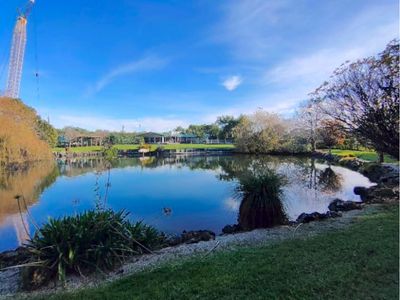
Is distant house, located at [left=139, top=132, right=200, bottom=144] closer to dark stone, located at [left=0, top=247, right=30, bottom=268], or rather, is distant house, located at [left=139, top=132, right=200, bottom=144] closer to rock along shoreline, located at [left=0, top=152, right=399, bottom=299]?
dark stone, located at [left=0, top=247, right=30, bottom=268]

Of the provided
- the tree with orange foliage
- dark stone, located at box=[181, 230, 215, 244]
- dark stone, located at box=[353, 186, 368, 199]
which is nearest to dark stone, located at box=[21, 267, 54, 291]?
dark stone, located at box=[181, 230, 215, 244]

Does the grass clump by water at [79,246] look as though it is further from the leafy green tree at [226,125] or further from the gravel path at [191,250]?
the leafy green tree at [226,125]

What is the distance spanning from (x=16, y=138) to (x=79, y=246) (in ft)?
92.3

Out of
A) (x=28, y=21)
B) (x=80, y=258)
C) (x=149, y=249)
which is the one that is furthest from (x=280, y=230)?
(x=28, y=21)

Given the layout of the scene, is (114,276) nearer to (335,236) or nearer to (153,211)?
(335,236)

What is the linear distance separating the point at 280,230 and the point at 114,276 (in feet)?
11.5

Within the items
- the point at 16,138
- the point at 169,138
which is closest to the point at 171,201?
the point at 16,138

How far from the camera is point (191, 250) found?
15.9 ft

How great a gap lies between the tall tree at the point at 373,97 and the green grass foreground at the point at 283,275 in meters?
4.62

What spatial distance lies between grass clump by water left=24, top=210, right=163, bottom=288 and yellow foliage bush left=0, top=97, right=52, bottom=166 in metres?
26.7

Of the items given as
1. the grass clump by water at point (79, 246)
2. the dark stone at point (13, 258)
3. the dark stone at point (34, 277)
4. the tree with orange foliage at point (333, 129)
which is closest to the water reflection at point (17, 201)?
the dark stone at point (13, 258)

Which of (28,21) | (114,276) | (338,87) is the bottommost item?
(114,276)

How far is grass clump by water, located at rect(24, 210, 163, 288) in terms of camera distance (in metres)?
3.91

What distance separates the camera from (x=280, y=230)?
5809mm
